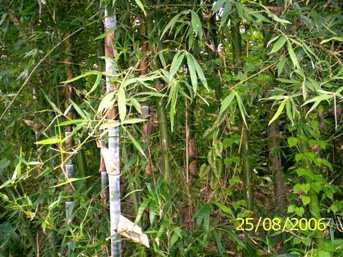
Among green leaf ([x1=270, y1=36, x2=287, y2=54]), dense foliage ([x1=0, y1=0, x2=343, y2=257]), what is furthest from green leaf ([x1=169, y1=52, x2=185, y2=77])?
green leaf ([x1=270, y1=36, x2=287, y2=54])

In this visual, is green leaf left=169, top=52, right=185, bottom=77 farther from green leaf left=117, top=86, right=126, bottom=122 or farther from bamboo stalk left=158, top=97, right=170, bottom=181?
bamboo stalk left=158, top=97, right=170, bottom=181

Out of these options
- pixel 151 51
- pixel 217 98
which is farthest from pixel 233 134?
pixel 151 51

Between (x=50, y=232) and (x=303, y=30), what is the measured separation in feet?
3.61

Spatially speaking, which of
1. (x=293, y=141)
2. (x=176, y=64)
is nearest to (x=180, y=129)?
(x=293, y=141)

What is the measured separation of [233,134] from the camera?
5.43 feet

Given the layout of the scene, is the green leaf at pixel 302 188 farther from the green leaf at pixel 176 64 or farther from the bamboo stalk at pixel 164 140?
the green leaf at pixel 176 64

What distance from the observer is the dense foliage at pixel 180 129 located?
133cm

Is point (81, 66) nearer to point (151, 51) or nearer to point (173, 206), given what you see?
point (151, 51)

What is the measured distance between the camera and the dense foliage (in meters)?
1.33

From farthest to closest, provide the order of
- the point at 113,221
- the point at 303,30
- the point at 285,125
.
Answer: the point at 285,125
the point at 303,30
the point at 113,221
